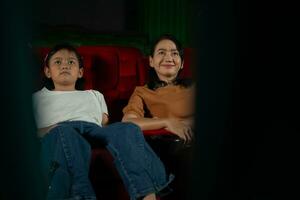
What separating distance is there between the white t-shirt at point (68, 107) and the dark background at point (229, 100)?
1.68 ft

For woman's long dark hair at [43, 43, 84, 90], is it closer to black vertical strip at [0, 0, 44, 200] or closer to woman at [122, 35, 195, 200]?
woman at [122, 35, 195, 200]

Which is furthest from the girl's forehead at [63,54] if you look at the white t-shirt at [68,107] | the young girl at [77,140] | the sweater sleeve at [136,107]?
the sweater sleeve at [136,107]

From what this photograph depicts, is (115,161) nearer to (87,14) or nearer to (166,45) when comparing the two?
(166,45)

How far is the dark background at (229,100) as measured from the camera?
59cm

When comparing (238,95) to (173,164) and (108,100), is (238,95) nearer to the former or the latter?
(173,164)

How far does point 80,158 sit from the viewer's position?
1002 mm

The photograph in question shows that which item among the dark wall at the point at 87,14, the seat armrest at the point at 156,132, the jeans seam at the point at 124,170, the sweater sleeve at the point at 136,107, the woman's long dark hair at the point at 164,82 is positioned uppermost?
the dark wall at the point at 87,14

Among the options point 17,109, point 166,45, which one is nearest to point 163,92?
point 166,45

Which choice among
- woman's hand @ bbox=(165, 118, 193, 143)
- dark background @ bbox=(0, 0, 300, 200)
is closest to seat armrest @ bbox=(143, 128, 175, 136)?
woman's hand @ bbox=(165, 118, 193, 143)

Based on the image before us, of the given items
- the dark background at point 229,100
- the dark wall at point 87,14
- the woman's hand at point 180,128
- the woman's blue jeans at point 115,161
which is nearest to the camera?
the dark background at point 229,100

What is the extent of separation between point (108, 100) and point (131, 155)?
16.3 inches

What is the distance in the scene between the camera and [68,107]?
1232mm

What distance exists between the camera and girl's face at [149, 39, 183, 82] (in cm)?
131

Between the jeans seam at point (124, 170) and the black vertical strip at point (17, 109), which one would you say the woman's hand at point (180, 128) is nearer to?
the jeans seam at point (124, 170)
